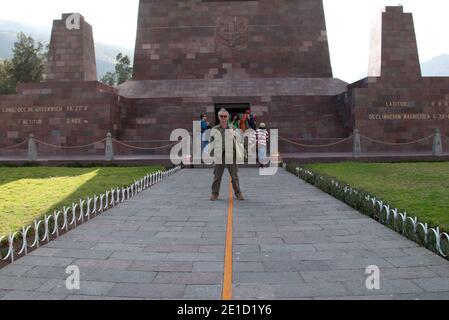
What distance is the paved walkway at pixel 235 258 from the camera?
3701mm

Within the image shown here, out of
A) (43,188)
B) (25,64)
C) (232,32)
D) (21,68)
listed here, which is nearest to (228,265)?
(43,188)

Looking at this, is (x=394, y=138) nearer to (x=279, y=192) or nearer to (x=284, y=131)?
(x=284, y=131)

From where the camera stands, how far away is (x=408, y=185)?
32.7 ft

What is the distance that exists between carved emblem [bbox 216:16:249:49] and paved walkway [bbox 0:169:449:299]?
18502mm

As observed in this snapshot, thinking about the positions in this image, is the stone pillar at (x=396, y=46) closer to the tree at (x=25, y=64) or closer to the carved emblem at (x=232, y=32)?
the carved emblem at (x=232, y=32)

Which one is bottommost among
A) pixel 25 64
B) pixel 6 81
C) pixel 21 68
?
pixel 6 81

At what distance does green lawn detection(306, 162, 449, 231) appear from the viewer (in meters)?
6.73

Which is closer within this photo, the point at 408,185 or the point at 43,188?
the point at 408,185

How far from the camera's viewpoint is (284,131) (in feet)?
70.7

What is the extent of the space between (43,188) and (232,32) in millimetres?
17461

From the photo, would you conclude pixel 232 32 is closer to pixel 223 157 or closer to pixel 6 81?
pixel 223 157

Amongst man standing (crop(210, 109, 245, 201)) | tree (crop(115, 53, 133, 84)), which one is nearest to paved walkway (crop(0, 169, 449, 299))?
man standing (crop(210, 109, 245, 201))

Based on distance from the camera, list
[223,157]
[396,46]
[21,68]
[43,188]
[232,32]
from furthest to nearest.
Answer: [21,68]
[232,32]
[396,46]
[43,188]
[223,157]
